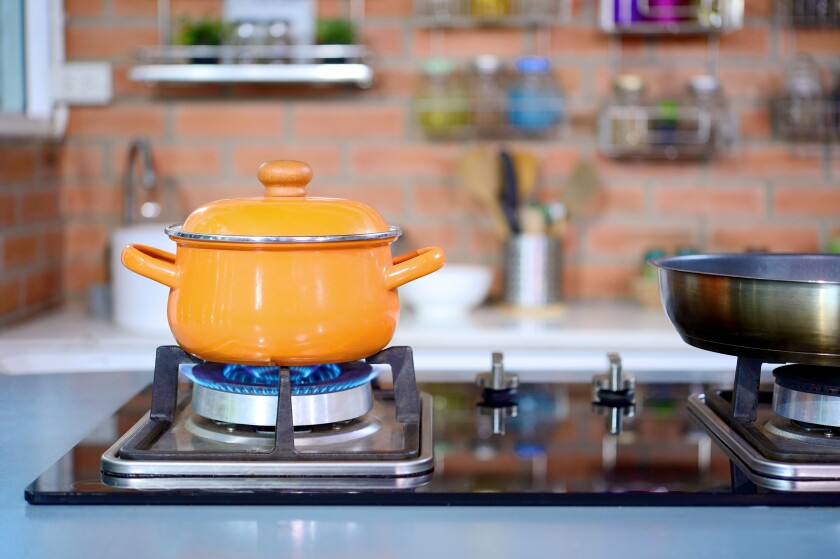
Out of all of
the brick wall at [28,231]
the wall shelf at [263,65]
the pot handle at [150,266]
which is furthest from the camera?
the wall shelf at [263,65]

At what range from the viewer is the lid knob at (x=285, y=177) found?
0.89 metres

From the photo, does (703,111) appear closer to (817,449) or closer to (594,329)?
(594,329)

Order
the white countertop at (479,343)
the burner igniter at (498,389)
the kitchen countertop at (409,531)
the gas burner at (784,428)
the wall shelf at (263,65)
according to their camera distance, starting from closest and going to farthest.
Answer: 1. the kitchen countertop at (409,531)
2. the gas burner at (784,428)
3. the burner igniter at (498,389)
4. the white countertop at (479,343)
5. the wall shelf at (263,65)

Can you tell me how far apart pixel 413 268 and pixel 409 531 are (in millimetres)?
263

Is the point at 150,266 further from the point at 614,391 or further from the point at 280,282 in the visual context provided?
the point at 614,391

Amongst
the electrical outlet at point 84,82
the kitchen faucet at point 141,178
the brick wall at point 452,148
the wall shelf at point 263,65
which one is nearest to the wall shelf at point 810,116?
the brick wall at point 452,148

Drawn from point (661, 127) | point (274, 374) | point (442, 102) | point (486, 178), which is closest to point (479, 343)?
point (486, 178)

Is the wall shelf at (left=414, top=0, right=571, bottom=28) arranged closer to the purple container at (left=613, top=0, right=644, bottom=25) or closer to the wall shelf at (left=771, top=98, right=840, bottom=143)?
the purple container at (left=613, top=0, right=644, bottom=25)

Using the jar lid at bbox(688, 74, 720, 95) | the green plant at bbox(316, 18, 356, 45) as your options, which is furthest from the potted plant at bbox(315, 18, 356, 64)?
the jar lid at bbox(688, 74, 720, 95)

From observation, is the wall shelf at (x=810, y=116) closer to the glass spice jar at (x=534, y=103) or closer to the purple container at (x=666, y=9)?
the purple container at (x=666, y=9)

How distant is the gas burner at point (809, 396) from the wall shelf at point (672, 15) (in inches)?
68.5

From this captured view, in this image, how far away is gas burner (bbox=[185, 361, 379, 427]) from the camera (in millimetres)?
844

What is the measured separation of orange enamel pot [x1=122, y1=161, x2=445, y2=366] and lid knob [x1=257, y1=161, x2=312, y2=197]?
0.02 m

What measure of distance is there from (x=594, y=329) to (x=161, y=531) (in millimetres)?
1592
